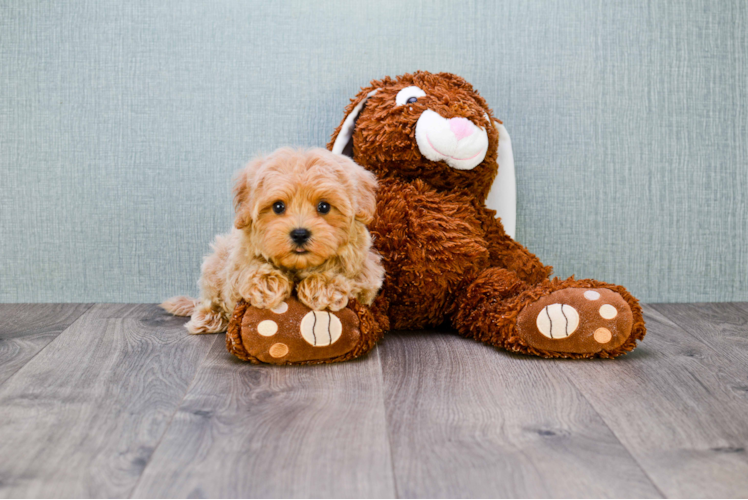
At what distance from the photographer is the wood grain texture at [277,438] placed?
0.72 meters

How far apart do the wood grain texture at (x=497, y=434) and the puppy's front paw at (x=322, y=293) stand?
0.14 meters

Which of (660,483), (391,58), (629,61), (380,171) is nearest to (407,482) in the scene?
(660,483)

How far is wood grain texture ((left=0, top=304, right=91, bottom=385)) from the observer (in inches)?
46.6

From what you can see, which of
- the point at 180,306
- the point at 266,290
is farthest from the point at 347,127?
the point at 180,306

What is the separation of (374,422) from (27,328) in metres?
0.92

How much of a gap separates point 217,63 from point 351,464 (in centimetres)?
112

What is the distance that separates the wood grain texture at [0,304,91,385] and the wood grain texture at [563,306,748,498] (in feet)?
3.23

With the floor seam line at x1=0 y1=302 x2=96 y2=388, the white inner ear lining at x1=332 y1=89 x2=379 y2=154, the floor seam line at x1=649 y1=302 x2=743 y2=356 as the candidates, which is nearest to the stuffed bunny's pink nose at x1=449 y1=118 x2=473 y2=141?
the white inner ear lining at x1=332 y1=89 x2=379 y2=154

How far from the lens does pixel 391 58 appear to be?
1.58 m

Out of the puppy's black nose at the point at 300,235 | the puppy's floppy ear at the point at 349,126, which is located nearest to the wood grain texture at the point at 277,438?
the puppy's black nose at the point at 300,235

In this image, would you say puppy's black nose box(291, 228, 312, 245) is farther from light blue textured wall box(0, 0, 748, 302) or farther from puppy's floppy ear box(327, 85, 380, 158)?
light blue textured wall box(0, 0, 748, 302)

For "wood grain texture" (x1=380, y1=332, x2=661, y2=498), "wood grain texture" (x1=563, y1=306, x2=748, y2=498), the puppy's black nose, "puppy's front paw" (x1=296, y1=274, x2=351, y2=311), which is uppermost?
the puppy's black nose

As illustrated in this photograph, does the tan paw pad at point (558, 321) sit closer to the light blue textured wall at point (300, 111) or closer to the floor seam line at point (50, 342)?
the light blue textured wall at point (300, 111)

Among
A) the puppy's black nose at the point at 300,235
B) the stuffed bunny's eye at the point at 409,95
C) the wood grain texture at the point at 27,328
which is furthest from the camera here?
the stuffed bunny's eye at the point at 409,95
